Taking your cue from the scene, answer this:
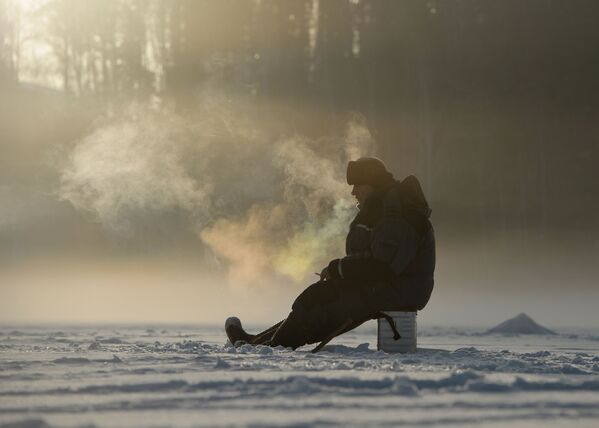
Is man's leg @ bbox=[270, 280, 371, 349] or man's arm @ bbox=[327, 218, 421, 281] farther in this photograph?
man's leg @ bbox=[270, 280, 371, 349]

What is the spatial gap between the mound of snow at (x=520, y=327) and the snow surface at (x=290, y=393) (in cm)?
2217

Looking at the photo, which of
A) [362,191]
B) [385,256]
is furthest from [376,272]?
[362,191]

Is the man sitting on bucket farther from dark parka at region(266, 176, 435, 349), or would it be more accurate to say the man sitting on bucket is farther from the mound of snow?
the mound of snow

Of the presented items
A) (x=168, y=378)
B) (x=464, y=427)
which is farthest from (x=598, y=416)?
(x=168, y=378)

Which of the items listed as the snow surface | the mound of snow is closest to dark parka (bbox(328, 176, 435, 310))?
the snow surface

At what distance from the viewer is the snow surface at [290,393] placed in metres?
4.26

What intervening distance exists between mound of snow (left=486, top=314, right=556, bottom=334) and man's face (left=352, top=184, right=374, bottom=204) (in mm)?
20466

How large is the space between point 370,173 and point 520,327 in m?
21.8

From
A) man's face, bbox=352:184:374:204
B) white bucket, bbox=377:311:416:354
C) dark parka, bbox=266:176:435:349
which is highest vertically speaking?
man's face, bbox=352:184:374:204

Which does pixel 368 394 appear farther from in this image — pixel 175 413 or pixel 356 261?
pixel 356 261

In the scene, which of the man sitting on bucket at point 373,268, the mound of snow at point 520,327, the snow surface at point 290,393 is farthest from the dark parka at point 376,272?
the mound of snow at point 520,327

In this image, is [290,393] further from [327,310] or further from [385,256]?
[327,310]

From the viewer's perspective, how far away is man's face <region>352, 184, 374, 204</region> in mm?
9648

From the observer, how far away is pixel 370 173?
9.61 m
